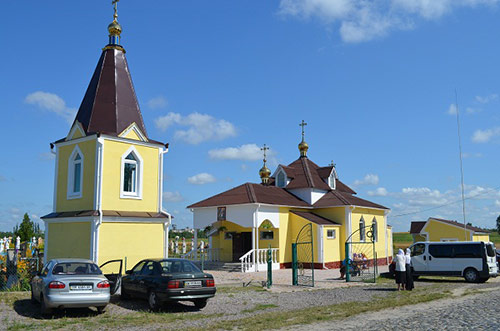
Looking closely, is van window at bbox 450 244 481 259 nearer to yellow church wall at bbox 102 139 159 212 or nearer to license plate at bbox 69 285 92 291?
yellow church wall at bbox 102 139 159 212

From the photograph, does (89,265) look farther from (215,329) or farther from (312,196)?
(312,196)

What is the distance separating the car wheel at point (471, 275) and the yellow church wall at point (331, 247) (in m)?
8.03

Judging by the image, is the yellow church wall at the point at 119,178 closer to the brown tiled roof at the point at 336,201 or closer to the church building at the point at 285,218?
the church building at the point at 285,218

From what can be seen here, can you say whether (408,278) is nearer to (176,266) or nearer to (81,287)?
(176,266)

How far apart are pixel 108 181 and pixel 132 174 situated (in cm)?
123

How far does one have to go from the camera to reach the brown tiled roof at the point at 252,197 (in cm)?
2619

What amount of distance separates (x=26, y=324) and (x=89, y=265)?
81.6 inches

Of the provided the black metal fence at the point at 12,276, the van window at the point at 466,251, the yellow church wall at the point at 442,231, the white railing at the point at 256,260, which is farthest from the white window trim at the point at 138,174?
the yellow church wall at the point at 442,231

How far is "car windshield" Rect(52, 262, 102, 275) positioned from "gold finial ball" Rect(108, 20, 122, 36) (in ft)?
34.7

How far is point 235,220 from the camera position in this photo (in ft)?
86.0

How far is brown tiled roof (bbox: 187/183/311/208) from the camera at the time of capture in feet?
85.9

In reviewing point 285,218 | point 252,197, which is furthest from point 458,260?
point 252,197

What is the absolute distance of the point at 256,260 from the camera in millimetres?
25266

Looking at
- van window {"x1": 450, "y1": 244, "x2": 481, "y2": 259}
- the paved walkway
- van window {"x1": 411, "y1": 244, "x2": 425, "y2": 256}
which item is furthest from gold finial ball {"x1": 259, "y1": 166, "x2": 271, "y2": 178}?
van window {"x1": 450, "y1": 244, "x2": 481, "y2": 259}
